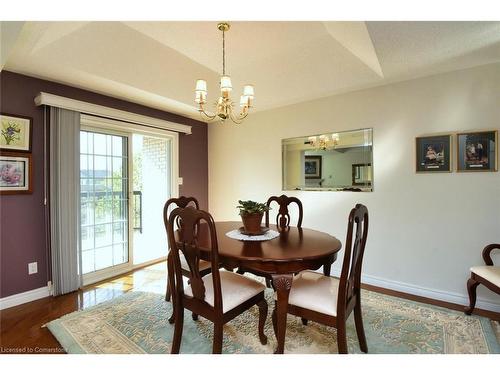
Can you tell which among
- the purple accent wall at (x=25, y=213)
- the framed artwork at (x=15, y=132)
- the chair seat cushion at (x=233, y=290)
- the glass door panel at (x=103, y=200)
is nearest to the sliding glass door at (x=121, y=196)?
the glass door panel at (x=103, y=200)

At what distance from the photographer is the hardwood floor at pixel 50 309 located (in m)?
1.77

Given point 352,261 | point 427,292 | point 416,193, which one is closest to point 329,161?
point 416,193

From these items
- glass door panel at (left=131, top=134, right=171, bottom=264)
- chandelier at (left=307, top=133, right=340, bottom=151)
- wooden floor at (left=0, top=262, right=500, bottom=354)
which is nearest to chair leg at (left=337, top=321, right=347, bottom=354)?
wooden floor at (left=0, top=262, right=500, bottom=354)

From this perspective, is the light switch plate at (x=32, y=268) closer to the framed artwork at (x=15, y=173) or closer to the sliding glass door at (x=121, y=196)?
the sliding glass door at (x=121, y=196)

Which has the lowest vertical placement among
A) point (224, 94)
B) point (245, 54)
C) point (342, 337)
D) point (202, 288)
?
point (342, 337)

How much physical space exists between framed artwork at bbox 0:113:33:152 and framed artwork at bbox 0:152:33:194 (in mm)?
74

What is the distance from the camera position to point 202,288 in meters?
1.52

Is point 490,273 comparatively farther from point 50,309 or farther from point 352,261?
point 50,309

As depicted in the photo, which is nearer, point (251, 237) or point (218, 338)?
point (218, 338)

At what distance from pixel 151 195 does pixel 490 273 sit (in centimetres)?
390

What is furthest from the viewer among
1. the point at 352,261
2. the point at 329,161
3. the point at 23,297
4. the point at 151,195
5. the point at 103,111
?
the point at 151,195

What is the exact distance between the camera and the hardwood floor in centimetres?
177
